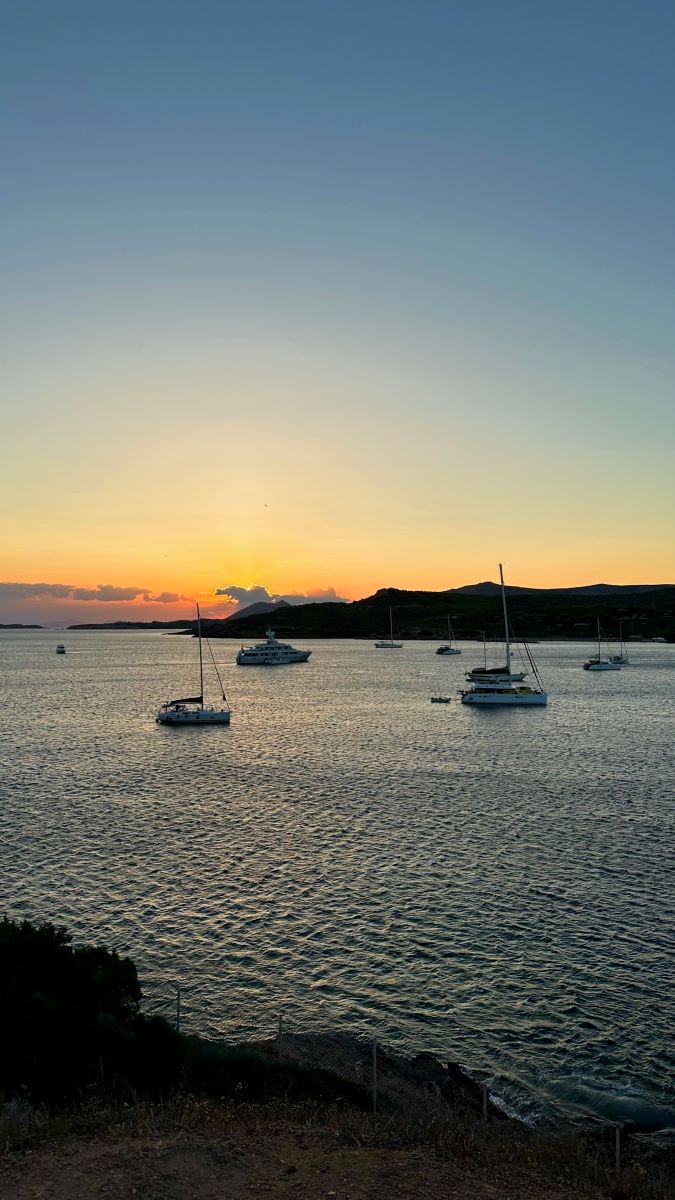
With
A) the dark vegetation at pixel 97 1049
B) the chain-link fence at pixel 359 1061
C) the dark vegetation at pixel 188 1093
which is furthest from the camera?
the chain-link fence at pixel 359 1061

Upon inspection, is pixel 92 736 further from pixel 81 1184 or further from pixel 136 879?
pixel 81 1184

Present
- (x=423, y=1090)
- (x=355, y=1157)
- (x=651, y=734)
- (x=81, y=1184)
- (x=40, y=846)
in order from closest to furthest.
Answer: (x=81, y=1184), (x=355, y=1157), (x=423, y=1090), (x=40, y=846), (x=651, y=734)

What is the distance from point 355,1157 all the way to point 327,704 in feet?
361

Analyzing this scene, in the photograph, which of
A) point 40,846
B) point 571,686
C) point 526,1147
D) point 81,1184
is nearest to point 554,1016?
point 526,1147

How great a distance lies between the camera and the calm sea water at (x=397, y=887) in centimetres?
2591

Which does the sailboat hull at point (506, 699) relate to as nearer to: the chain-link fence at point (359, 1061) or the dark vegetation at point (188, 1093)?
the chain-link fence at point (359, 1061)

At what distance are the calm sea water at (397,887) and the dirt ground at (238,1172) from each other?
677 cm

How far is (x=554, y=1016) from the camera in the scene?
87.0ft

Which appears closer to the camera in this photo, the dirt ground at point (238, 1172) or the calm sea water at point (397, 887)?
the dirt ground at point (238, 1172)

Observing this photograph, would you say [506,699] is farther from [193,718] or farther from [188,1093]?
[188,1093]

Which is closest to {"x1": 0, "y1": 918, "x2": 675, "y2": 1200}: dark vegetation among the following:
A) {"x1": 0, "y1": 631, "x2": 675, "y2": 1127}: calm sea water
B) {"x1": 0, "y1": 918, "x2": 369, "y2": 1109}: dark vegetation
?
{"x1": 0, "y1": 918, "x2": 369, "y2": 1109}: dark vegetation

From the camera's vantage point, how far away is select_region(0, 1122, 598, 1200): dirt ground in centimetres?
1472

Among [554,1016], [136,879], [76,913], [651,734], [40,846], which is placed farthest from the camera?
[651,734]

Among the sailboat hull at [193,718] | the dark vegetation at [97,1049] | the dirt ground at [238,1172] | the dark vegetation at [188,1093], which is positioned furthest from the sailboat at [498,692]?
the dirt ground at [238,1172]
